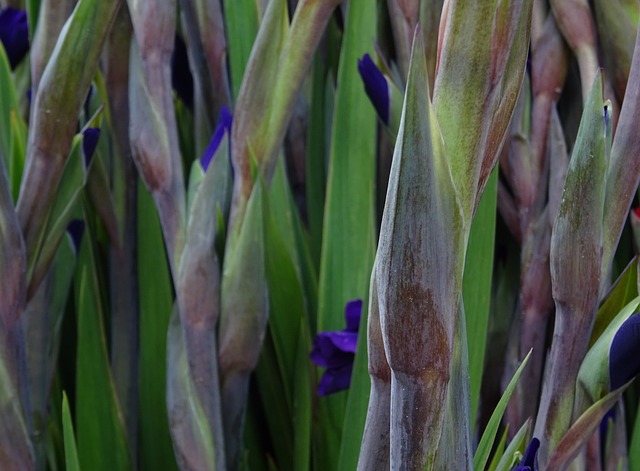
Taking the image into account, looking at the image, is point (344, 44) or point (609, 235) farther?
point (344, 44)

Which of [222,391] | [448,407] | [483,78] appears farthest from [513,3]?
[222,391]

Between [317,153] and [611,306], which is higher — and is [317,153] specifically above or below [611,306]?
above

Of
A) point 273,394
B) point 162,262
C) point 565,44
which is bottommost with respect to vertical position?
point 273,394

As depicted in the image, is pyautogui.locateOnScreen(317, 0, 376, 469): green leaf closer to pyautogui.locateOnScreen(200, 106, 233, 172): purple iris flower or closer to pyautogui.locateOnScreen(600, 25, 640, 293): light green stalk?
pyautogui.locateOnScreen(200, 106, 233, 172): purple iris flower

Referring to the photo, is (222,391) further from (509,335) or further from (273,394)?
(509,335)

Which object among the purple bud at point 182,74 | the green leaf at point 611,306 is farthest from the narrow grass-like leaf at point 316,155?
the green leaf at point 611,306

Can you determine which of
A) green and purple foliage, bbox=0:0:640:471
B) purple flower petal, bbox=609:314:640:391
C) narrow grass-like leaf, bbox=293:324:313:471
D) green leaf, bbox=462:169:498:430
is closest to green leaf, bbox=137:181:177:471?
green and purple foliage, bbox=0:0:640:471

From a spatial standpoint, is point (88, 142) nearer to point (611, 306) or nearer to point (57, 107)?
point (57, 107)

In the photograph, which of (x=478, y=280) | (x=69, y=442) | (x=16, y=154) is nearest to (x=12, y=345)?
(x=69, y=442)
